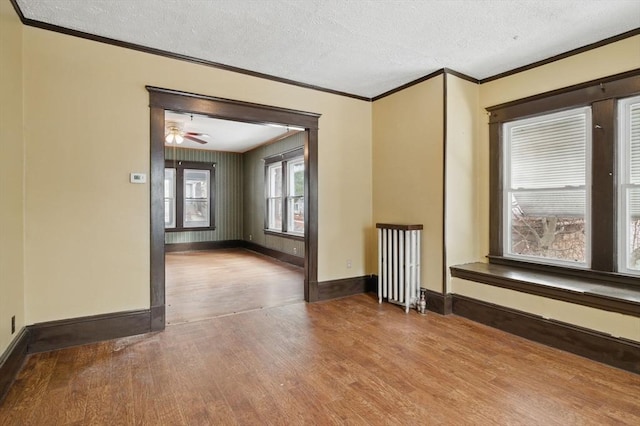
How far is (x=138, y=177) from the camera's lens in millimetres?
3076

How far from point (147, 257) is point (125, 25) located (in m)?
1.98

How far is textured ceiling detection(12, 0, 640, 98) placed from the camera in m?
2.47

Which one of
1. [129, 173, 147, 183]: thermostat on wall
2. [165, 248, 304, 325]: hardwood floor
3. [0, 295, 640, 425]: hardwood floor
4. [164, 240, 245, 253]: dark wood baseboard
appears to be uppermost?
[129, 173, 147, 183]: thermostat on wall

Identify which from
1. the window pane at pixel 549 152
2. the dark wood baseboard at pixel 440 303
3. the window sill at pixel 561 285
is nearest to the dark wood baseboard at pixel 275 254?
the dark wood baseboard at pixel 440 303

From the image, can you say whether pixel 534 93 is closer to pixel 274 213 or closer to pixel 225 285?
pixel 225 285

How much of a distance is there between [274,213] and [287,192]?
34.1 inches

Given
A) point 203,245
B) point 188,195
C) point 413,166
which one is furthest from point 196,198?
point 413,166

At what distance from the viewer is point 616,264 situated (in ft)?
9.68

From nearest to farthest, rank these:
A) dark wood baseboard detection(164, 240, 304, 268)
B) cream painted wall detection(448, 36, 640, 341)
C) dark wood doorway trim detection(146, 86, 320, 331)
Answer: cream painted wall detection(448, 36, 640, 341) → dark wood doorway trim detection(146, 86, 320, 331) → dark wood baseboard detection(164, 240, 304, 268)

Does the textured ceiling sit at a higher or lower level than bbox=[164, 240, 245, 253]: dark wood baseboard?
higher

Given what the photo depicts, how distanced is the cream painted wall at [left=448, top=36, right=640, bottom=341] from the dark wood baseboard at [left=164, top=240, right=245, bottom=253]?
672 centimetres

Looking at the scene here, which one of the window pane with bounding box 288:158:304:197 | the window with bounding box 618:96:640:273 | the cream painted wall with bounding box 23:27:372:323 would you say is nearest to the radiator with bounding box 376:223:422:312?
the window with bounding box 618:96:640:273

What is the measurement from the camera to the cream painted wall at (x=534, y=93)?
104 inches

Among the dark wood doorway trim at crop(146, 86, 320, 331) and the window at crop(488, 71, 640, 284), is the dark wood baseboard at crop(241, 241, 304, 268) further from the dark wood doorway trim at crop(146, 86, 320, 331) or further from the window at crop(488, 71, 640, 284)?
the window at crop(488, 71, 640, 284)
